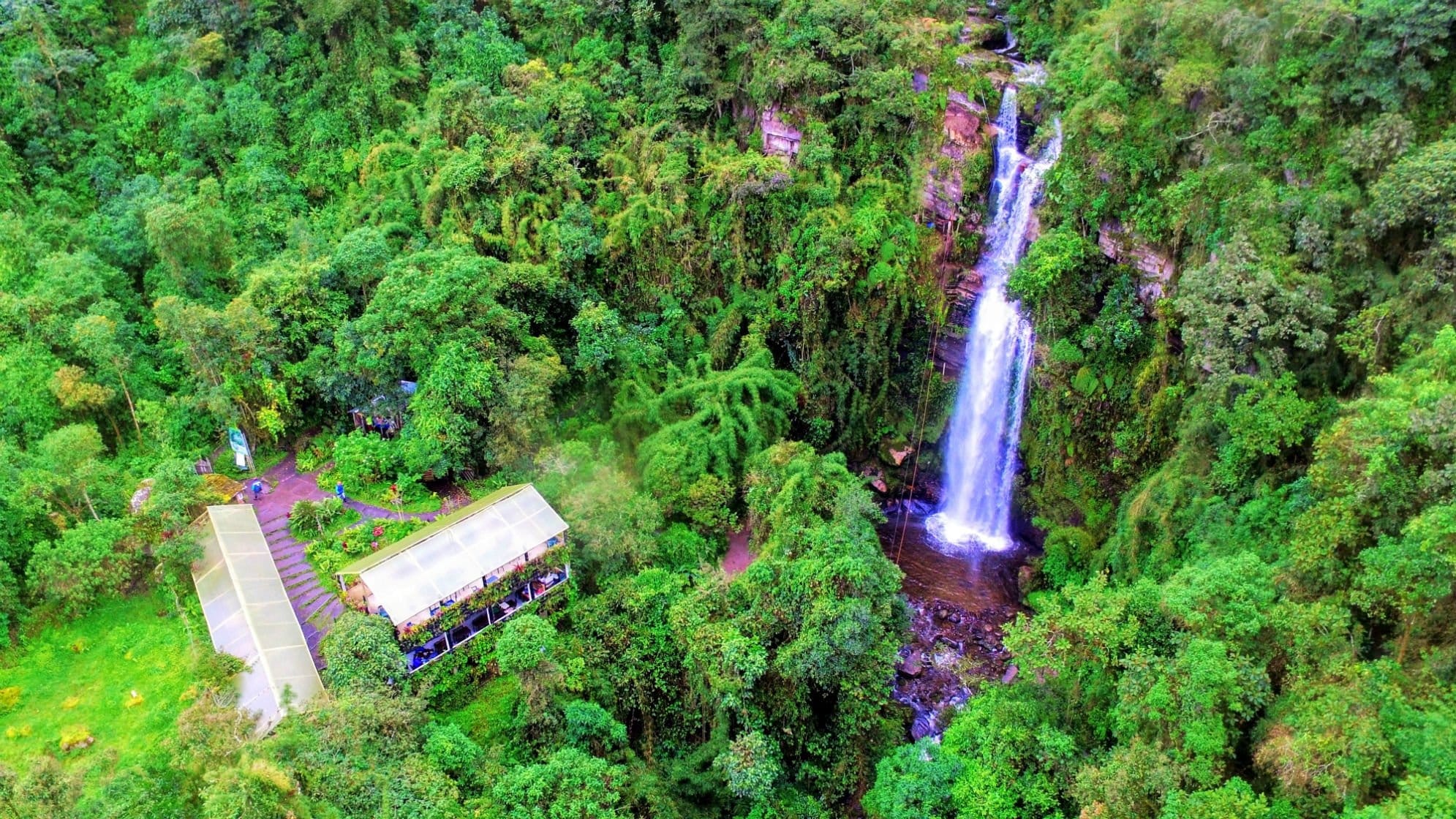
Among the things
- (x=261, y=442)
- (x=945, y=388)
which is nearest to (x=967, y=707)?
(x=945, y=388)

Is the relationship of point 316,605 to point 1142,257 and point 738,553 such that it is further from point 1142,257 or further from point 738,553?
point 1142,257

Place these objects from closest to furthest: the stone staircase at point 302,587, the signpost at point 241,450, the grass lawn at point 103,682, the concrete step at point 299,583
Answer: the grass lawn at point 103,682 → the stone staircase at point 302,587 → the concrete step at point 299,583 → the signpost at point 241,450

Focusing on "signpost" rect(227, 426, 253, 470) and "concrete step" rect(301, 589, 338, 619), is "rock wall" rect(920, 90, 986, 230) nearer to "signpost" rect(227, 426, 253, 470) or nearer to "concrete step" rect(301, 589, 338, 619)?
"concrete step" rect(301, 589, 338, 619)

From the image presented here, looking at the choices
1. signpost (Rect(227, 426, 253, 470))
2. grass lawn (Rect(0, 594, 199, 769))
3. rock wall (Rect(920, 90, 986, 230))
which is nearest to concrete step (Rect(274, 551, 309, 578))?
grass lawn (Rect(0, 594, 199, 769))

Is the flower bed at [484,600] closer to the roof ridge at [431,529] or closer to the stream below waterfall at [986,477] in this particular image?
the roof ridge at [431,529]

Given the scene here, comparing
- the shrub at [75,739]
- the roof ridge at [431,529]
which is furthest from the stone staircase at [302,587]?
the shrub at [75,739]

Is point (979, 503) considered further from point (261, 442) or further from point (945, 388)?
point (261, 442)

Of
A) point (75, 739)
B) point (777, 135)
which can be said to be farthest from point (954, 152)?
point (75, 739)
